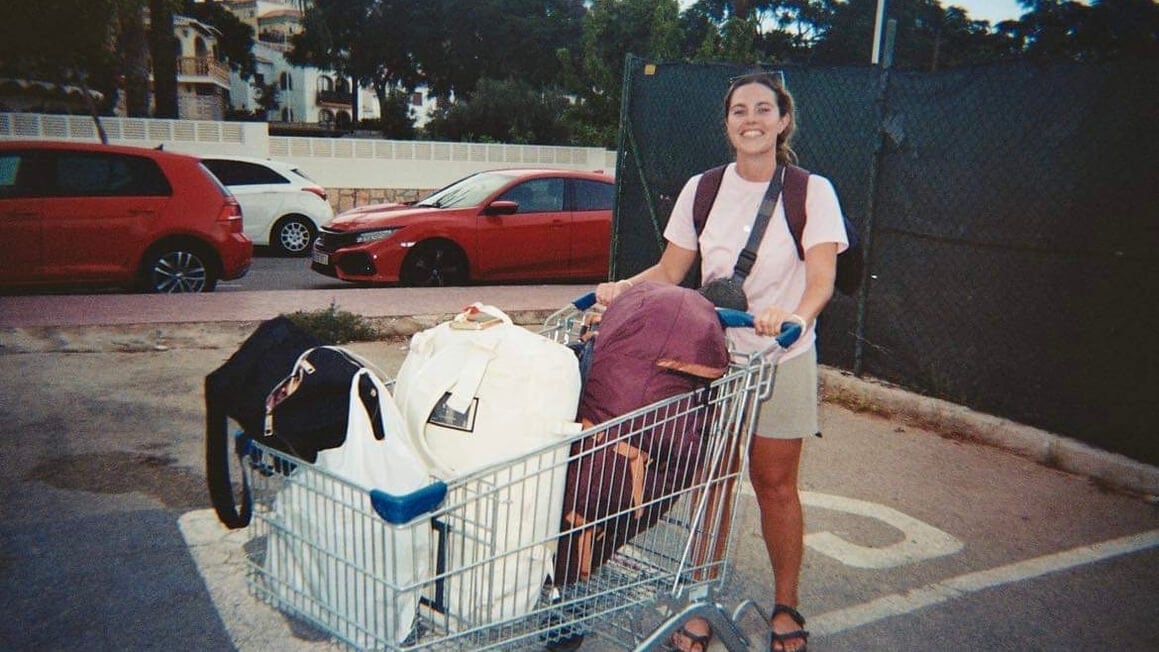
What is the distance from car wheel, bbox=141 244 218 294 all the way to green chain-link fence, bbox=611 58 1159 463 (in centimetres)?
529

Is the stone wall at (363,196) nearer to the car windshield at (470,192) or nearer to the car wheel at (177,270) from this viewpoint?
the car windshield at (470,192)

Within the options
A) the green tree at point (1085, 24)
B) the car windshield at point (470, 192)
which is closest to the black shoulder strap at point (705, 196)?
the car windshield at point (470, 192)

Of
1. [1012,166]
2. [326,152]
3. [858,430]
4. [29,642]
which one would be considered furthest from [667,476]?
[326,152]

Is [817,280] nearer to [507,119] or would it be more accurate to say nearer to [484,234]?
[484,234]

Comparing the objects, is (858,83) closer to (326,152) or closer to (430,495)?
(430,495)

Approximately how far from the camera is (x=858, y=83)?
5887 millimetres

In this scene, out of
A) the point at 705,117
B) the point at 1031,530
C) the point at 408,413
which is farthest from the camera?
the point at 705,117

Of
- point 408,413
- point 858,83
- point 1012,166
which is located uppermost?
point 858,83

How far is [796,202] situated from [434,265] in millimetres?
7536

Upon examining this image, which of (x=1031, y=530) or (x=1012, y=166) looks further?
(x=1012, y=166)

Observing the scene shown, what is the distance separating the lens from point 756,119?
271cm

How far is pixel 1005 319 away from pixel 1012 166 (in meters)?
0.88

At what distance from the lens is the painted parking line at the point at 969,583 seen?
3.20m

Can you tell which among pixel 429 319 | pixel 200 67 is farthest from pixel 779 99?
pixel 200 67
